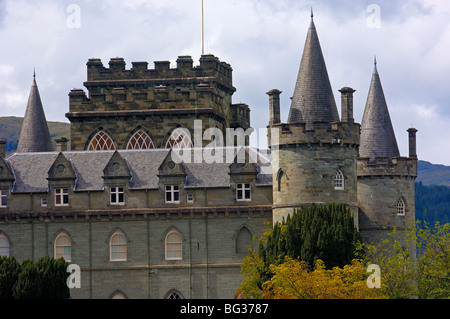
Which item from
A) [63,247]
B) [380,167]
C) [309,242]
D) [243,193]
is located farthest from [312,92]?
[63,247]

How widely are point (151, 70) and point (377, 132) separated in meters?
16.9

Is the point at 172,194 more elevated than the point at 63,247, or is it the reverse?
the point at 172,194

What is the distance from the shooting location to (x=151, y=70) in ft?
263

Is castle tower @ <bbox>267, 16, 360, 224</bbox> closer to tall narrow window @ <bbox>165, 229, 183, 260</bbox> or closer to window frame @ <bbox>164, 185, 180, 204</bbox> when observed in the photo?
tall narrow window @ <bbox>165, 229, 183, 260</bbox>

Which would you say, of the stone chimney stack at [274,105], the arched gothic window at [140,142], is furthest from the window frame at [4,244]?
the stone chimney stack at [274,105]

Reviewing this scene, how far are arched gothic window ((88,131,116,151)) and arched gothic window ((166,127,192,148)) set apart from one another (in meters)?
3.69

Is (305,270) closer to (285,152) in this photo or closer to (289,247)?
(289,247)

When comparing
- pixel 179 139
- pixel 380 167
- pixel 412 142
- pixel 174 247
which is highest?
pixel 179 139

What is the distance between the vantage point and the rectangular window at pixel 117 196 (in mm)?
68250

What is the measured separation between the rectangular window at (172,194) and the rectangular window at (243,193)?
3489 millimetres

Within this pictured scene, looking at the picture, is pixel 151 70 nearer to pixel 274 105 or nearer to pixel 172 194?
pixel 172 194

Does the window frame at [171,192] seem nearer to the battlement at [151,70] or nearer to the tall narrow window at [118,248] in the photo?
the tall narrow window at [118,248]

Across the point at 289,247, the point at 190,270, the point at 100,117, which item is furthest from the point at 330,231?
the point at 100,117

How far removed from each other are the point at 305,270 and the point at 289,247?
2395 millimetres
